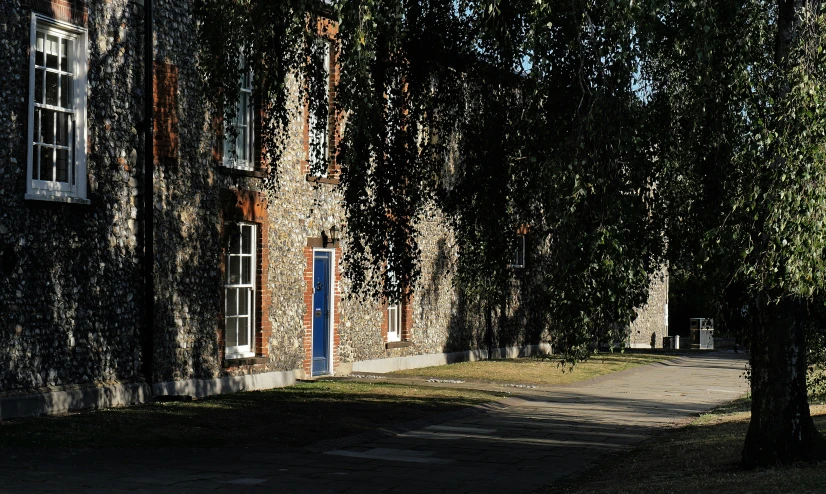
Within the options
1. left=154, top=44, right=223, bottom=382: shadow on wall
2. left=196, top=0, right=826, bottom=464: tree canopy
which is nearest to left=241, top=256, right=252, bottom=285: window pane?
left=154, top=44, right=223, bottom=382: shadow on wall

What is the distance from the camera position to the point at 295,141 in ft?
67.2

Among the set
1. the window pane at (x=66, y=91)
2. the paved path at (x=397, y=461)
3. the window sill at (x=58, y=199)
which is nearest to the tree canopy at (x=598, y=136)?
the paved path at (x=397, y=461)

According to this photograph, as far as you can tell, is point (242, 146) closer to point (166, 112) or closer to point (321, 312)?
point (166, 112)

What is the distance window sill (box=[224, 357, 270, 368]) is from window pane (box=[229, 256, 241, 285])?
4.39 ft

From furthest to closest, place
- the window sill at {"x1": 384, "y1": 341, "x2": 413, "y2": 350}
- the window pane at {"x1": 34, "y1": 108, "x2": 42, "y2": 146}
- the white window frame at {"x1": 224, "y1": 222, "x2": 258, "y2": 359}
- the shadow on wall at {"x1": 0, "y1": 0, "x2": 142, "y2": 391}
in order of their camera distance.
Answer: the window sill at {"x1": 384, "y1": 341, "x2": 413, "y2": 350} < the white window frame at {"x1": 224, "y1": 222, "x2": 258, "y2": 359} < the window pane at {"x1": 34, "y1": 108, "x2": 42, "y2": 146} < the shadow on wall at {"x1": 0, "y1": 0, "x2": 142, "y2": 391}

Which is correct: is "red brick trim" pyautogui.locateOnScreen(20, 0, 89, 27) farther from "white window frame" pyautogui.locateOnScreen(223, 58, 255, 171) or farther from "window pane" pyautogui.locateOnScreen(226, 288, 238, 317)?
"window pane" pyautogui.locateOnScreen(226, 288, 238, 317)

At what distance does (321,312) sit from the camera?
2189 cm

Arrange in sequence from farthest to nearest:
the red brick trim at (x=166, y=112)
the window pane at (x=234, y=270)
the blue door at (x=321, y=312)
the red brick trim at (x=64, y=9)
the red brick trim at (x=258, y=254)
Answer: the blue door at (x=321, y=312), the window pane at (x=234, y=270), the red brick trim at (x=258, y=254), the red brick trim at (x=166, y=112), the red brick trim at (x=64, y=9)

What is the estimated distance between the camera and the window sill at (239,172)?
18.3 m

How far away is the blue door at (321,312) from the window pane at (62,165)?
23.8 ft

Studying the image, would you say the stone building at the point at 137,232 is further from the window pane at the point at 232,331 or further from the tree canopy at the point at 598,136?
the tree canopy at the point at 598,136

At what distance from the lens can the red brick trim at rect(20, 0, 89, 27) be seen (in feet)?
46.8

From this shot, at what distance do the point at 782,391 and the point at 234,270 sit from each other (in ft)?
35.3

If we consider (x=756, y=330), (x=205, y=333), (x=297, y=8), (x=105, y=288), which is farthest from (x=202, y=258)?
(x=756, y=330)
